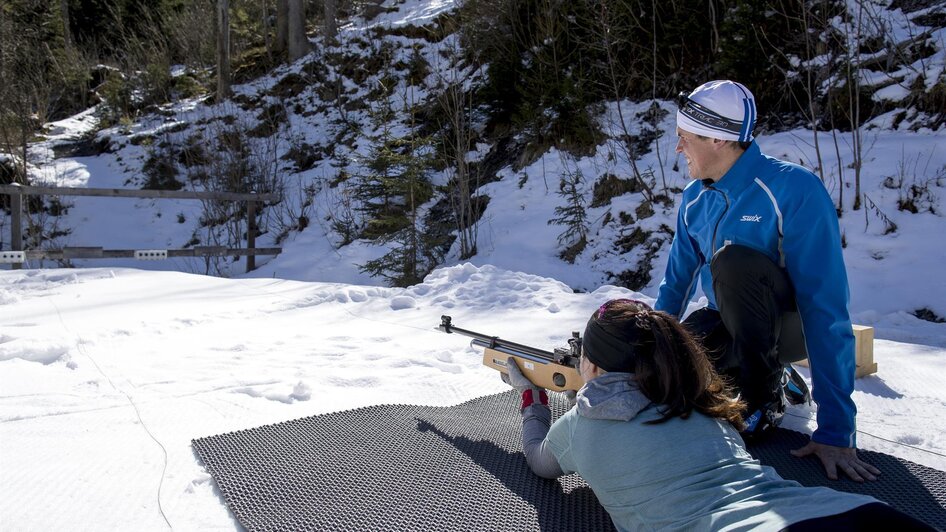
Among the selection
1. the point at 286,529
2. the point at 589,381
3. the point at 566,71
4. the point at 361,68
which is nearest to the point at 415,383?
the point at 286,529

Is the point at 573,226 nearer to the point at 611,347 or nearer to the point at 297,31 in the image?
the point at 611,347

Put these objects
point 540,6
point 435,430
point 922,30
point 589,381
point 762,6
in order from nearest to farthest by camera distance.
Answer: point 589,381 → point 435,430 → point 922,30 → point 762,6 → point 540,6

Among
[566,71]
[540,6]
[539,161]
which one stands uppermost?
[540,6]

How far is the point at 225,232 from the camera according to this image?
37.5ft

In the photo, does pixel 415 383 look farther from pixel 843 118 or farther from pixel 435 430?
pixel 843 118

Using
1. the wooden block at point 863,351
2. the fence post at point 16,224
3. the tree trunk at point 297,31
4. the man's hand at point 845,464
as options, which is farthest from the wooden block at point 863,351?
the tree trunk at point 297,31

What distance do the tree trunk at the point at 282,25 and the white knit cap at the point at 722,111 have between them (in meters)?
15.2

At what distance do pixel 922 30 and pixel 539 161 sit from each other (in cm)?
453

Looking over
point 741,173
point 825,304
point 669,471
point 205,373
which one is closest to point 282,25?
point 205,373

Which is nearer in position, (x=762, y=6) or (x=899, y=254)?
(x=899, y=254)

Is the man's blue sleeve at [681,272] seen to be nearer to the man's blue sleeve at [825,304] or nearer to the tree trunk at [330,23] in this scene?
the man's blue sleeve at [825,304]

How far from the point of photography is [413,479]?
71.9 inches

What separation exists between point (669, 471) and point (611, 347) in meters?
0.28

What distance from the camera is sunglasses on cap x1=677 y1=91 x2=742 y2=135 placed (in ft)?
6.57
